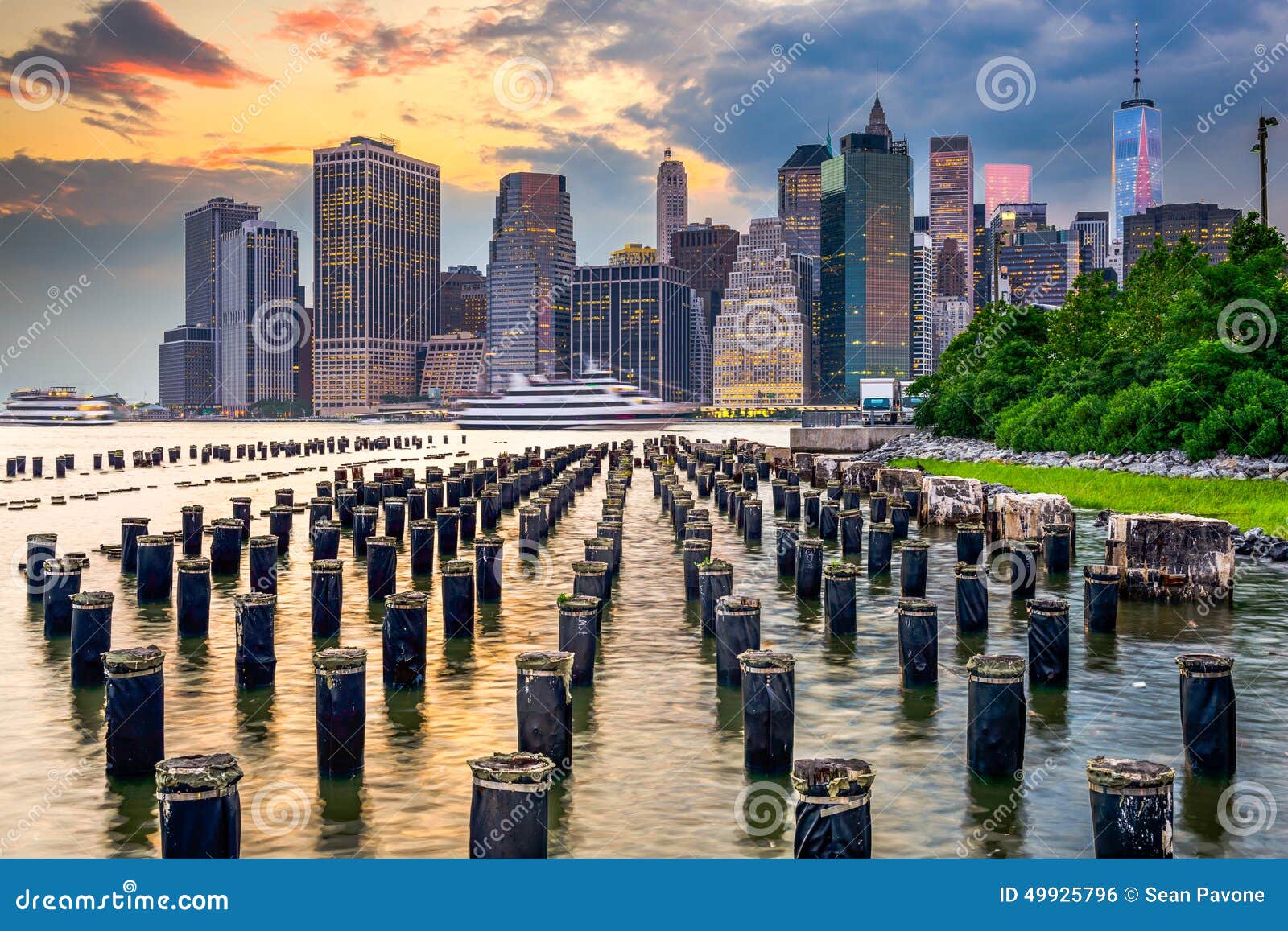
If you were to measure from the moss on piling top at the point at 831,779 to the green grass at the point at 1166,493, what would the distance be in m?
19.6

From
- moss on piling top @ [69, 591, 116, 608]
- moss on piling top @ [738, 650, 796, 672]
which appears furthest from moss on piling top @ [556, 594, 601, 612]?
moss on piling top @ [69, 591, 116, 608]

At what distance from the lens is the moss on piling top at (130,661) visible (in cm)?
929

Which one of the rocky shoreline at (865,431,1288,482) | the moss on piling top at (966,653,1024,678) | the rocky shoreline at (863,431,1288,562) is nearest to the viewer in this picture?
the moss on piling top at (966,653,1024,678)

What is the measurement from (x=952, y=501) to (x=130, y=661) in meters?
24.2

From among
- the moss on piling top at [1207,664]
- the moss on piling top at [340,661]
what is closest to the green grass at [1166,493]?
the moss on piling top at [1207,664]

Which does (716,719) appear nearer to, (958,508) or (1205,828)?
(1205,828)

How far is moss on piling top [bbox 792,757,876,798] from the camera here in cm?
684

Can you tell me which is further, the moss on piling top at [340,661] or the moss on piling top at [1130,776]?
the moss on piling top at [340,661]

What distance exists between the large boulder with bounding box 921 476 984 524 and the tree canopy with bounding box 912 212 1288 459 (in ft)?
34.5

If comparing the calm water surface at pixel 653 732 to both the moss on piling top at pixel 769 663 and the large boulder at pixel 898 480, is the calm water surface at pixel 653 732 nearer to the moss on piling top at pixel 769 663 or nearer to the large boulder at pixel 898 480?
the moss on piling top at pixel 769 663

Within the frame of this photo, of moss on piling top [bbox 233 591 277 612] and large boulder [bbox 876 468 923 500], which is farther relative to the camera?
large boulder [bbox 876 468 923 500]

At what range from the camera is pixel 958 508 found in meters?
29.1

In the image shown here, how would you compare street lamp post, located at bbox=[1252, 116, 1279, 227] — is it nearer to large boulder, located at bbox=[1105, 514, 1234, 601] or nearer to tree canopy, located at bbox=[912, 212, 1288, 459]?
tree canopy, located at bbox=[912, 212, 1288, 459]

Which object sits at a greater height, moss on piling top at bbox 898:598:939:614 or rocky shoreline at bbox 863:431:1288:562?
rocky shoreline at bbox 863:431:1288:562
